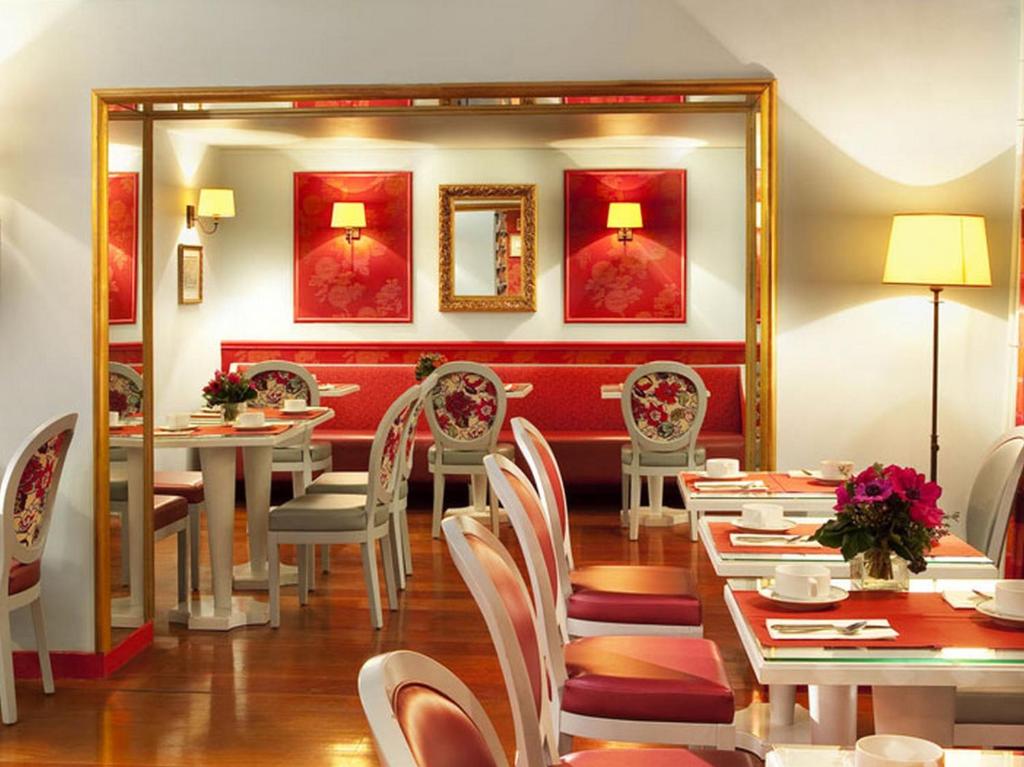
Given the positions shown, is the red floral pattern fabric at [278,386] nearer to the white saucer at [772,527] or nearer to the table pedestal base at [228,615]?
the table pedestal base at [228,615]

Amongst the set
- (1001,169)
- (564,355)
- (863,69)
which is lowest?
(564,355)

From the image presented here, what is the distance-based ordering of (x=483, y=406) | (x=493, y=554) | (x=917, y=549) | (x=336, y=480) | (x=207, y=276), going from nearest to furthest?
(x=493, y=554), (x=917, y=549), (x=336, y=480), (x=483, y=406), (x=207, y=276)

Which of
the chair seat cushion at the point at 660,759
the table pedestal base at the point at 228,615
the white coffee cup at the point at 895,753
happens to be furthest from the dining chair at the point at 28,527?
the white coffee cup at the point at 895,753

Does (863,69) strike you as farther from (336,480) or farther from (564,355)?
(564,355)

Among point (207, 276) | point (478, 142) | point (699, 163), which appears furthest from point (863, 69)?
point (207, 276)

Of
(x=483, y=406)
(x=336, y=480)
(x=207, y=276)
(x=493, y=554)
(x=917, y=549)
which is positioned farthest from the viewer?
(x=207, y=276)

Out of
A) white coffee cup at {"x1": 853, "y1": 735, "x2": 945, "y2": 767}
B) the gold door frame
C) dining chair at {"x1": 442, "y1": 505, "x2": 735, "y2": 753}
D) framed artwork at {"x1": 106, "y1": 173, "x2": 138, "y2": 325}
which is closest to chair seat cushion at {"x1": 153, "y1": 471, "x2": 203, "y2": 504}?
the gold door frame

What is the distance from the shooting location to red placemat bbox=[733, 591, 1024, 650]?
7.84 feet

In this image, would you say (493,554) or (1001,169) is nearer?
(493,554)

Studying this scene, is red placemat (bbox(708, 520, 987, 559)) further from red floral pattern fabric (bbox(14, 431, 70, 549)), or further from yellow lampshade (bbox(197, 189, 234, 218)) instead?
yellow lampshade (bbox(197, 189, 234, 218))

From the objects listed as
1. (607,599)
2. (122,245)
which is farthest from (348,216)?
(607,599)

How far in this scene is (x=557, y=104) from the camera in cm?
494

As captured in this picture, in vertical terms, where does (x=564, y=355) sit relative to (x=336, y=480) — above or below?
above

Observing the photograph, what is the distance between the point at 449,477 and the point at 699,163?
9.30ft
